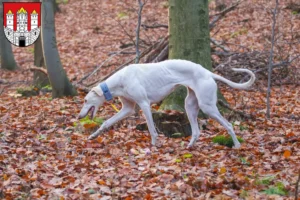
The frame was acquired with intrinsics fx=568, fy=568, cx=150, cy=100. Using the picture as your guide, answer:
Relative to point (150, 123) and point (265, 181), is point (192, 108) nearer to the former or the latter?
point (150, 123)

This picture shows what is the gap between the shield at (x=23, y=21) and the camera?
13.4 metres

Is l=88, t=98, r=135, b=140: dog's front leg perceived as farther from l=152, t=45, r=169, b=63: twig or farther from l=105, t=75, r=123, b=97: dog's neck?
l=152, t=45, r=169, b=63: twig

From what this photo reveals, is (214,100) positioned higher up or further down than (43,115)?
higher up

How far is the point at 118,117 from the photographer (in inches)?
340

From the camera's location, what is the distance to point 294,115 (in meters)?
10.3

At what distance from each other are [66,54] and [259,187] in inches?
560

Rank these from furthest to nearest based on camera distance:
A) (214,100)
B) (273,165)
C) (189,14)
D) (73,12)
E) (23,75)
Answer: (73,12)
(23,75)
(189,14)
(214,100)
(273,165)

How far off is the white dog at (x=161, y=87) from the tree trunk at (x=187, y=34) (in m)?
1.54

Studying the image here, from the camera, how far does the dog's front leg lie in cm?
852

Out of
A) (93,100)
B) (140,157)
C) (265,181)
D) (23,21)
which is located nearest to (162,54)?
(23,21)

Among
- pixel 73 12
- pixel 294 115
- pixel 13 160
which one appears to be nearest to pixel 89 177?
pixel 13 160

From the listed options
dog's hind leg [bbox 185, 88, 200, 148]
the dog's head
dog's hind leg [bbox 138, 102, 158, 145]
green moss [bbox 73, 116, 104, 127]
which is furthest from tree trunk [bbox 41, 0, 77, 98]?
dog's hind leg [bbox 185, 88, 200, 148]

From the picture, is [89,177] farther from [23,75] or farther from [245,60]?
[23,75]

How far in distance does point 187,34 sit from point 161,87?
1914mm
